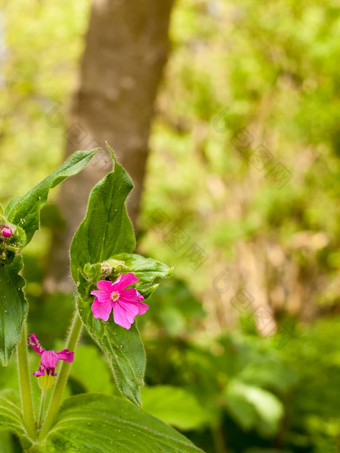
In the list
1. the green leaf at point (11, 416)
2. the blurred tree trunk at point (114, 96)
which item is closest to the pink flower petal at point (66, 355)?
the green leaf at point (11, 416)

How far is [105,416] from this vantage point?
65 centimetres

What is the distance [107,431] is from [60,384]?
0.09 metres

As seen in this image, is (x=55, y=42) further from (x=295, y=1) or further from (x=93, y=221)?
(x=93, y=221)

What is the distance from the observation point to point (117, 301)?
1.86 feet

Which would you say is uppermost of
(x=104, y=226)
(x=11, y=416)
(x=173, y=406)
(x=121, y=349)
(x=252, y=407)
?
(x=104, y=226)

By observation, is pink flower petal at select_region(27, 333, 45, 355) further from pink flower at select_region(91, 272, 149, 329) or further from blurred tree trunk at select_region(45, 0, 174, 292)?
blurred tree trunk at select_region(45, 0, 174, 292)

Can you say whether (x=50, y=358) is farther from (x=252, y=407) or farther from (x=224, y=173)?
(x=224, y=173)

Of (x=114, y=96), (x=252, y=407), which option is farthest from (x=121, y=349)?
(x=114, y=96)

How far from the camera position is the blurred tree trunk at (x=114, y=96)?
6.00 feet

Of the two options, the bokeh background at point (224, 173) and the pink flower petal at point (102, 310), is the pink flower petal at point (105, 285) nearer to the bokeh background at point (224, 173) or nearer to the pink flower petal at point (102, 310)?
the pink flower petal at point (102, 310)

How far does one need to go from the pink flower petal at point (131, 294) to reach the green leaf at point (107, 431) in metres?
0.17

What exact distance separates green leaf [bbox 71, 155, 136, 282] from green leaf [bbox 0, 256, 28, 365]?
0.22 feet

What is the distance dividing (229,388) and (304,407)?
1.41ft

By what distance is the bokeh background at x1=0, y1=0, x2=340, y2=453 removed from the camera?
185 centimetres
